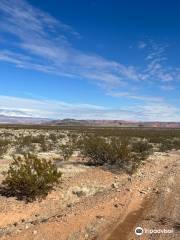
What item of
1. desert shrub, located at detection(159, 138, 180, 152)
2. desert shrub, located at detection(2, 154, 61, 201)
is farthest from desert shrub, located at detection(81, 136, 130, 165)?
desert shrub, located at detection(159, 138, 180, 152)

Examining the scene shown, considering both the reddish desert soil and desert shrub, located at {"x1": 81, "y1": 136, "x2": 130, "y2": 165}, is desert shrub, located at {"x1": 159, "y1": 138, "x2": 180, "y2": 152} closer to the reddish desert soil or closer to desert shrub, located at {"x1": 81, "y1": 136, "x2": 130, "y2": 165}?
desert shrub, located at {"x1": 81, "y1": 136, "x2": 130, "y2": 165}

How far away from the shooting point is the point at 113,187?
597 inches

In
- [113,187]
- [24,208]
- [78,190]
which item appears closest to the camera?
[24,208]

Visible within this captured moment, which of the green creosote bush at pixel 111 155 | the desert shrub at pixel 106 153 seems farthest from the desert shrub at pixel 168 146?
the desert shrub at pixel 106 153

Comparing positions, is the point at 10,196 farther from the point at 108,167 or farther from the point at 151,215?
the point at 108,167

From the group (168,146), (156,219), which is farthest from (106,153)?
(168,146)

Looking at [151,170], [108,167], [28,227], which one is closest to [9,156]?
[108,167]

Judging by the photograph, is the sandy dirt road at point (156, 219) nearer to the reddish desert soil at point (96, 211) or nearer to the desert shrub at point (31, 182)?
the reddish desert soil at point (96, 211)

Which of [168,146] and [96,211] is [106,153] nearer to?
[96,211]

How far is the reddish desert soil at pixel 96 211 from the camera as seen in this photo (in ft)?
30.4

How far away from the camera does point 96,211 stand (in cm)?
1126

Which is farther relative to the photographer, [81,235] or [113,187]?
[113,187]

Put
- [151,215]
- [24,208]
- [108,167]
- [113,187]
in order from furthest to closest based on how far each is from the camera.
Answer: [108,167]
[113,187]
[24,208]
[151,215]

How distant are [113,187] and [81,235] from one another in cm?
610
